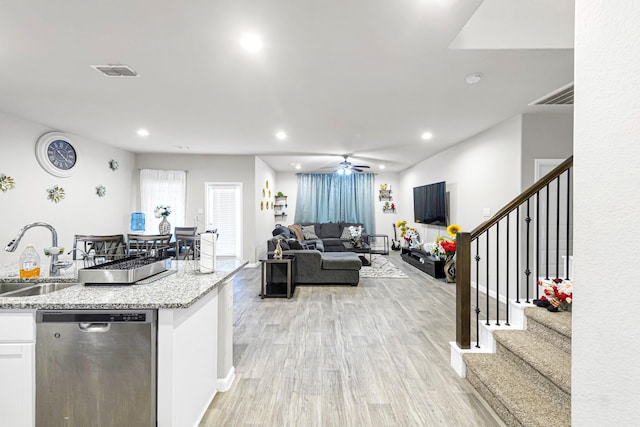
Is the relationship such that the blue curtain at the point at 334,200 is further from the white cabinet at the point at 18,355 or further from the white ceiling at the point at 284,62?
the white cabinet at the point at 18,355

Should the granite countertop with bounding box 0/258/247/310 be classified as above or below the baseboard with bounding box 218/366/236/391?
above

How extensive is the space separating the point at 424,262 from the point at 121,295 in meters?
5.68

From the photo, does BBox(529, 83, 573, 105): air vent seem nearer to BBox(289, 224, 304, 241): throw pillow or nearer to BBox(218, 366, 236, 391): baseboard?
BBox(218, 366, 236, 391): baseboard

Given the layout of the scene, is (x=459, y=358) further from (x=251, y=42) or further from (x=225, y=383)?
(x=251, y=42)

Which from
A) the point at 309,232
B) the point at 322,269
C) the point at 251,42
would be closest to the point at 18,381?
the point at 251,42

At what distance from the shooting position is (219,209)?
695 centimetres

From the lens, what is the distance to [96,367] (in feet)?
4.95

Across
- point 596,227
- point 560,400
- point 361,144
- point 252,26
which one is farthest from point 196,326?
point 361,144

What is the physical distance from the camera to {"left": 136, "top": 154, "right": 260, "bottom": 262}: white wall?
6832mm

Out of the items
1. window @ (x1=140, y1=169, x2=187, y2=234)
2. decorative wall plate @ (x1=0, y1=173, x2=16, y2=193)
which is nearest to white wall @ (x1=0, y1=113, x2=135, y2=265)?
decorative wall plate @ (x1=0, y1=173, x2=16, y2=193)

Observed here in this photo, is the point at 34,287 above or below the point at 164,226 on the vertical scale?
below

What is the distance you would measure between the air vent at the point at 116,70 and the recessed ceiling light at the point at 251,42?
47.8 inches

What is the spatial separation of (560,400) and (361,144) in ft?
15.5

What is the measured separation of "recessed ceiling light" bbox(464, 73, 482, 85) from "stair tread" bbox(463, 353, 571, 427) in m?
2.49
